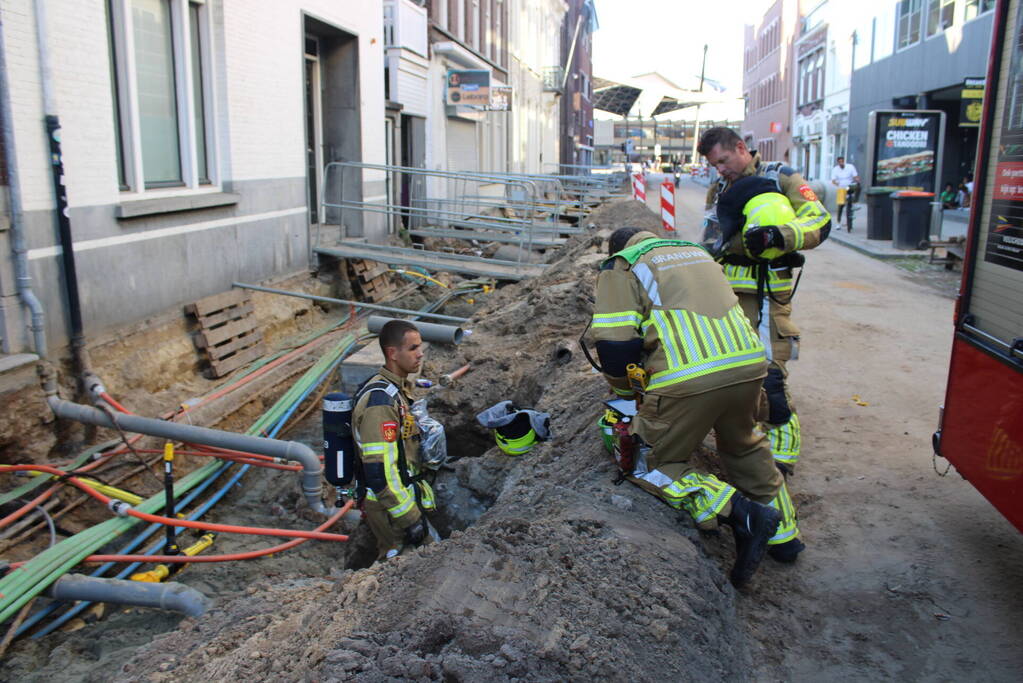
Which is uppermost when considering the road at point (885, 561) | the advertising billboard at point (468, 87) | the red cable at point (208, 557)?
the advertising billboard at point (468, 87)

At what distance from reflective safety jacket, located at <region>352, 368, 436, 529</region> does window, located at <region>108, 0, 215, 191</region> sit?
16.6ft

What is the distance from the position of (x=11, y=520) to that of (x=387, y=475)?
9.36 ft

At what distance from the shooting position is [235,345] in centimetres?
916

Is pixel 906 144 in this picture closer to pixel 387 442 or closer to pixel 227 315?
pixel 227 315

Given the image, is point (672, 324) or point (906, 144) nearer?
point (672, 324)

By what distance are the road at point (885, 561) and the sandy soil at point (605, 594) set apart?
0.01m

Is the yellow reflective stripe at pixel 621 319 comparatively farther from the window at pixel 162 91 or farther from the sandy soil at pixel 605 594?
the window at pixel 162 91

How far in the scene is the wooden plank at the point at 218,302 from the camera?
342 inches

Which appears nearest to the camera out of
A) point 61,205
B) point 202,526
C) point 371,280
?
point 202,526

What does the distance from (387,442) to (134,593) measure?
5.52ft

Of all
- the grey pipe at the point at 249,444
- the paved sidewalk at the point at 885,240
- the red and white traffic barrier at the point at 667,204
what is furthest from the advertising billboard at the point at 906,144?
the grey pipe at the point at 249,444

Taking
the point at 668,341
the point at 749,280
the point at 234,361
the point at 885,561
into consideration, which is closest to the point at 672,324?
the point at 668,341

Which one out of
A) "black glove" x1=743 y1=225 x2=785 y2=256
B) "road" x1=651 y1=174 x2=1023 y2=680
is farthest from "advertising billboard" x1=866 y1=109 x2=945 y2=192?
"black glove" x1=743 y1=225 x2=785 y2=256

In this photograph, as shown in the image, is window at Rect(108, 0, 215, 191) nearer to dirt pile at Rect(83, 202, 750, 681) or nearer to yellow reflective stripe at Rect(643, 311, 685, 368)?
dirt pile at Rect(83, 202, 750, 681)
